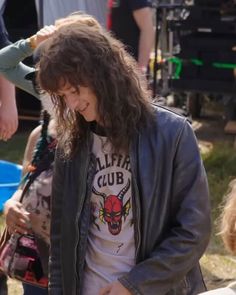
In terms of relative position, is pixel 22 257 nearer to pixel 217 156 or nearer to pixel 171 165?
pixel 171 165

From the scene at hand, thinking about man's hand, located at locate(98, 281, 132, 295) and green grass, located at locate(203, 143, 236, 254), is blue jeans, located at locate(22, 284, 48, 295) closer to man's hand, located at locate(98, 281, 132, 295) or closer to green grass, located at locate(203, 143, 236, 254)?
man's hand, located at locate(98, 281, 132, 295)

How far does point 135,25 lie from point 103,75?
9.64 ft

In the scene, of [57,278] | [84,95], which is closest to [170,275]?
[57,278]

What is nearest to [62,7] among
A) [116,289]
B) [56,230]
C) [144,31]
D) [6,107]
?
[144,31]

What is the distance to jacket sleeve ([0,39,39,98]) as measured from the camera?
98.2 inches

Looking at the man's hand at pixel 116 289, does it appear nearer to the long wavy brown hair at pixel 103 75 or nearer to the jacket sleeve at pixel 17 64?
the long wavy brown hair at pixel 103 75

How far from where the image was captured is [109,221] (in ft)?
6.56

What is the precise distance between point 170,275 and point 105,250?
203 mm

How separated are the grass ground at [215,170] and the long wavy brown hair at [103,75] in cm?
143

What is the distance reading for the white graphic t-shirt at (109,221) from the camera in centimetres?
197

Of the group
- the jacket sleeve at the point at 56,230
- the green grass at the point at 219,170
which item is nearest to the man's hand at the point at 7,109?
the jacket sleeve at the point at 56,230

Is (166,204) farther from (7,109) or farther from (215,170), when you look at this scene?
(215,170)

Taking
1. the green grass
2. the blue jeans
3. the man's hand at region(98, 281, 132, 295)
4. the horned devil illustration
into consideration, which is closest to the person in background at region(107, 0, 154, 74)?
the green grass

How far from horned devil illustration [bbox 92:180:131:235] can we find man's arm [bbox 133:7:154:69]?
8.40 ft
